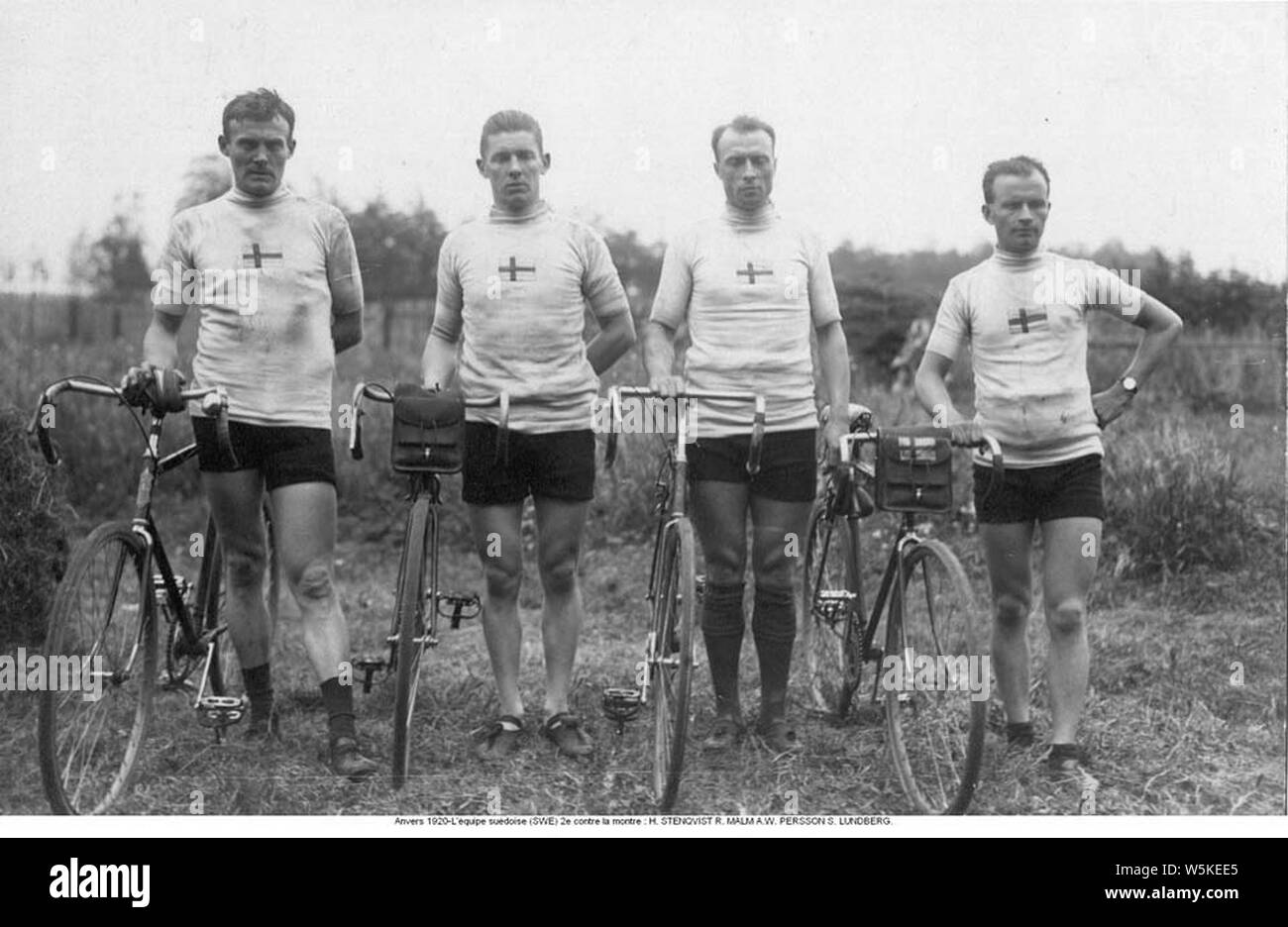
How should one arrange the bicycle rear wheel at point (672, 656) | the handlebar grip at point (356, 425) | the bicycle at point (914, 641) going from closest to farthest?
the bicycle rear wheel at point (672, 656)
the bicycle at point (914, 641)
the handlebar grip at point (356, 425)

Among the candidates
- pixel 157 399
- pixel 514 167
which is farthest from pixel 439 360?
pixel 157 399

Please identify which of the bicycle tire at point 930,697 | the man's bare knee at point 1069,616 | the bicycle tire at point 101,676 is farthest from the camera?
the man's bare knee at point 1069,616

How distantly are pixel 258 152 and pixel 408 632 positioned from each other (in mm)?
1559

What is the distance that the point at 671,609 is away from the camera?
4.07m

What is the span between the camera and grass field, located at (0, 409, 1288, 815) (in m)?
4.12

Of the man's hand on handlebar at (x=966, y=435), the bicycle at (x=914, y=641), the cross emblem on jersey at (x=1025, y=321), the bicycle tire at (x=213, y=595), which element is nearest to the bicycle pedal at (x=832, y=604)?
the bicycle at (x=914, y=641)

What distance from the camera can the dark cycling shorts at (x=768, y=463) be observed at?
4453 mm

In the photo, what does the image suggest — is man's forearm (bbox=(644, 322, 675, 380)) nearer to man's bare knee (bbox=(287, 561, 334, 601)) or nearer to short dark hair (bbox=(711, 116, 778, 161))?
short dark hair (bbox=(711, 116, 778, 161))

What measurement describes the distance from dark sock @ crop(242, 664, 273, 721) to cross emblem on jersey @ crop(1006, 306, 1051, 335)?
268 centimetres

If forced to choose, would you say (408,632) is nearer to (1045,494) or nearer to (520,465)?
(520,465)

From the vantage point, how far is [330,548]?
4309 mm

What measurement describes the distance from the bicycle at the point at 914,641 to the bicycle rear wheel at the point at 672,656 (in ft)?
2.18

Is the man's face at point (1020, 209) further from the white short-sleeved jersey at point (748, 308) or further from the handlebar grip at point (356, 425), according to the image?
the handlebar grip at point (356, 425)
